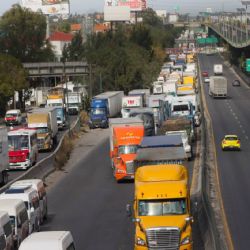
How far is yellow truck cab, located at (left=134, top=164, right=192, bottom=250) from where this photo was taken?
24.3 meters

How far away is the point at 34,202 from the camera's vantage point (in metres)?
30.7

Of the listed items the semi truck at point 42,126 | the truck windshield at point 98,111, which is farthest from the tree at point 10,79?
the semi truck at point 42,126

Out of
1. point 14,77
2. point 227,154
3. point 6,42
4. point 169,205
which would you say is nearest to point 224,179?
point 227,154

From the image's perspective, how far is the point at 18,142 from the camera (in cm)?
5122

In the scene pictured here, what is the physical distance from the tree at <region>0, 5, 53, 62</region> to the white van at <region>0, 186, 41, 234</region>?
350ft

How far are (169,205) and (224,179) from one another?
19.1 meters

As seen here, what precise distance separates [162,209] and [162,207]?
0.06 metres

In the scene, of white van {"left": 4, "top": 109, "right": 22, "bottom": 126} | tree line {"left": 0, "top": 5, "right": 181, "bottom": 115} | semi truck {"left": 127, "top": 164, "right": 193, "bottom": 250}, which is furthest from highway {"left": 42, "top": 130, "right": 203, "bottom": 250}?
tree line {"left": 0, "top": 5, "right": 181, "bottom": 115}

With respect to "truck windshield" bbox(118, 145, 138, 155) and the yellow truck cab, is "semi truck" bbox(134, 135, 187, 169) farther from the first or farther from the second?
"truck windshield" bbox(118, 145, 138, 155)

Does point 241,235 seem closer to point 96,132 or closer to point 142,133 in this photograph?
point 142,133

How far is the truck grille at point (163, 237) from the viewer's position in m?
24.2

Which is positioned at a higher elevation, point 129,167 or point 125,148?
point 125,148

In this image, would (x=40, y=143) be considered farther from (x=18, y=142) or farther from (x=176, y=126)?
(x=176, y=126)

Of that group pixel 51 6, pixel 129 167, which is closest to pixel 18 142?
pixel 129 167
